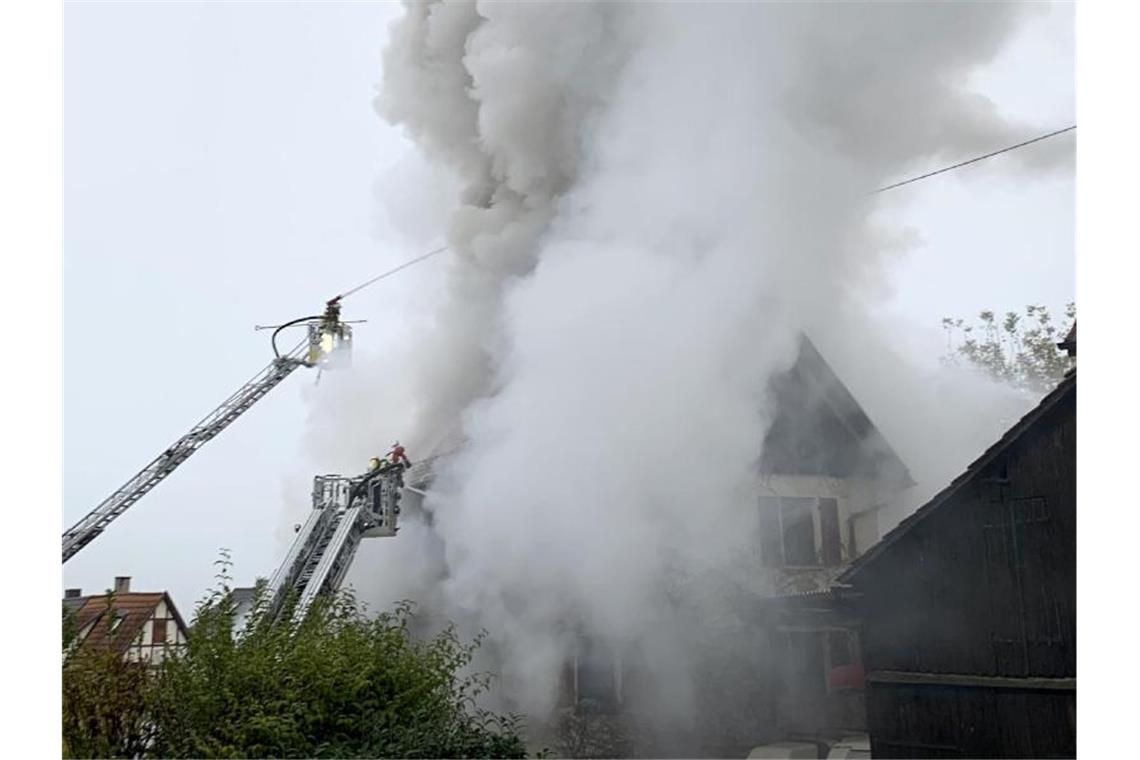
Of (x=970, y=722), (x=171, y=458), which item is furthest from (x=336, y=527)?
(x=970, y=722)

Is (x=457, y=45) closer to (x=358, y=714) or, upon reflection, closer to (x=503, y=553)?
(x=503, y=553)

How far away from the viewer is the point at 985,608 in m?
10.2

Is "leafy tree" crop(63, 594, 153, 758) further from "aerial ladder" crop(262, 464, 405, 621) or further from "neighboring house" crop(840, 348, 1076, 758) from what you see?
"neighboring house" crop(840, 348, 1076, 758)

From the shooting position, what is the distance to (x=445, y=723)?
916cm

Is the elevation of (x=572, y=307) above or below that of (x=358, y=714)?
above

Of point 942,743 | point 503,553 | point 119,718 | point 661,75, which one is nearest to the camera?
point 119,718

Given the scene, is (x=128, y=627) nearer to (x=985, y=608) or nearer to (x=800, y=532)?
(x=985, y=608)

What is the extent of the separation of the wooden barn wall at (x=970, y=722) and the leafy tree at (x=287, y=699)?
4065 millimetres

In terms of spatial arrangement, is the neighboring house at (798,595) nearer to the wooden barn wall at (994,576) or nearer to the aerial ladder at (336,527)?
the wooden barn wall at (994,576)

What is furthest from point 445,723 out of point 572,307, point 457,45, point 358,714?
point 457,45

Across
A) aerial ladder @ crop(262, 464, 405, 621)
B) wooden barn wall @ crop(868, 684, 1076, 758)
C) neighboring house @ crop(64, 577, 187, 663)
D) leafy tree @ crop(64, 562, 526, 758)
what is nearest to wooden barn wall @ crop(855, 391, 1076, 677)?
wooden barn wall @ crop(868, 684, 1076, 758)

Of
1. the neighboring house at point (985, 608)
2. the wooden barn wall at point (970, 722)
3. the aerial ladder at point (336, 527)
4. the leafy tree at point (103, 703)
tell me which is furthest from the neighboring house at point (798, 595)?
the leafy tree at point (103, 703)

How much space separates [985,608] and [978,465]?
4.35 ft

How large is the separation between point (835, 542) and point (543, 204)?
703 cm
